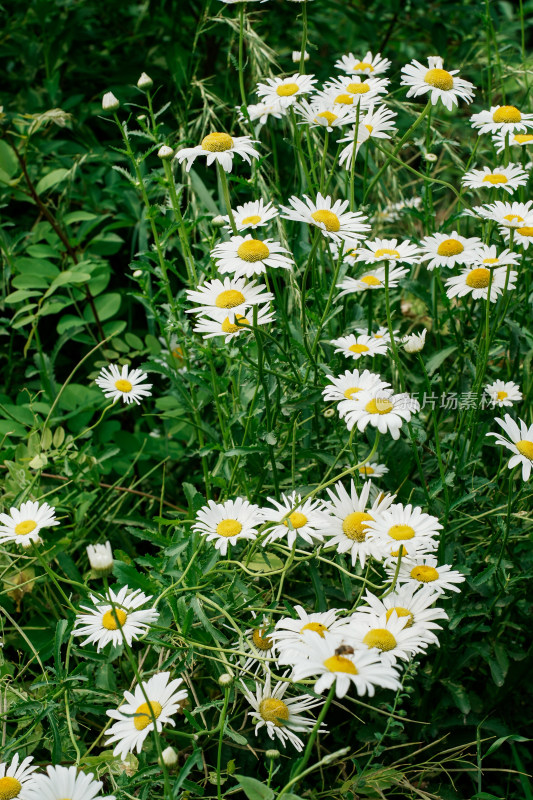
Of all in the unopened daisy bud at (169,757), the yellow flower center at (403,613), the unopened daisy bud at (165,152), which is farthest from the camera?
the unopened daisy bud at (165,152)

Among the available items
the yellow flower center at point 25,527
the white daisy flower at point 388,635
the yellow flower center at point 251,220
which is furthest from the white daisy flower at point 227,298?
the white daisy flower at point 388,635

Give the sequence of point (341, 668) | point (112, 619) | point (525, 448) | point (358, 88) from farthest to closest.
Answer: point (358, 88), point (525, 448), point (112, 619), point (341, 668)

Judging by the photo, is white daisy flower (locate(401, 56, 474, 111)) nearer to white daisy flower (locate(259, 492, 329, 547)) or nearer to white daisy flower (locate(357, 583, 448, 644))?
white daisy flower (locate(259, 492, 329, 547))

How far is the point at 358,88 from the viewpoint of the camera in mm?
1653

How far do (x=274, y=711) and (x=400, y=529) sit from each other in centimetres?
34

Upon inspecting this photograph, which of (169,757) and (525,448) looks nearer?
(169,757)

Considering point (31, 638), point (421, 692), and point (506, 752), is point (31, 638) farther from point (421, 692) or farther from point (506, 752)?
point (506, 752)

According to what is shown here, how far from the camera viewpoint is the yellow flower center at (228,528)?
1.31 m

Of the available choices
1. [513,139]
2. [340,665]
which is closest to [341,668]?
[340,665]

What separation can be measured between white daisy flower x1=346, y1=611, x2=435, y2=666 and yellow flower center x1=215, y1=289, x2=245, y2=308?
0.59m

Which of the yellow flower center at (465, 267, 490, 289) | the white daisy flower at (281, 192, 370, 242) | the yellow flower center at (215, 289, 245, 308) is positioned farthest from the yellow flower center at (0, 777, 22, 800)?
the yellow flower center at (465, 267, 490, 289)

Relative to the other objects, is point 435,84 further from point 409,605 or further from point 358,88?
point 409,605

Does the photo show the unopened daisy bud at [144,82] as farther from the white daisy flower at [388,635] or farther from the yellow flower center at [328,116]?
the white daisy flower at [388,635]

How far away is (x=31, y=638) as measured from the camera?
1.64 meters
